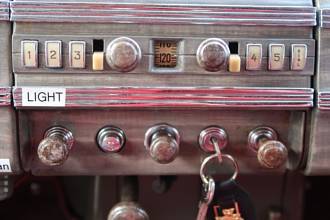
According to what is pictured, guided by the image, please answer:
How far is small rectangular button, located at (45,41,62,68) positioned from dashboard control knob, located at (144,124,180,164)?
151 mm

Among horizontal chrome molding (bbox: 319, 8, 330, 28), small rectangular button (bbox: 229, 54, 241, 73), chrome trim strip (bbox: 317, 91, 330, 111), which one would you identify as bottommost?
chrome trim strip (bbox: 317, 91, 330, 111)

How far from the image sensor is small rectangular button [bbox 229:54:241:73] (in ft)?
2.02

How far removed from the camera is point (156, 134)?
63cm

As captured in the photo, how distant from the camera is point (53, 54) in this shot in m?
0.60

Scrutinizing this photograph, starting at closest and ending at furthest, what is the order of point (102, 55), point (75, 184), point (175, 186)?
point (102, 55), point (175, 186), point (75, 184)

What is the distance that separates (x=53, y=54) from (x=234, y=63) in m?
0.23

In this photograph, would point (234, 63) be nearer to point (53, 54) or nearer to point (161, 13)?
point (161, 13)

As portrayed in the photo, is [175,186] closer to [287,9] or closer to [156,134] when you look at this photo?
[156,134]

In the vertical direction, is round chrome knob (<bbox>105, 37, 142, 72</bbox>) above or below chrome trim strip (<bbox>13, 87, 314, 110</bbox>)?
above

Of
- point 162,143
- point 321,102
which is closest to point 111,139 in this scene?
point 162,143

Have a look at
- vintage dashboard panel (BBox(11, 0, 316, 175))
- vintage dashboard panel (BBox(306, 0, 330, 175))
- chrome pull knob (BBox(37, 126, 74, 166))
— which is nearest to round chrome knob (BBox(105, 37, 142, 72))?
vintage dashboard panel (BBox(11, 0, 316, 175))

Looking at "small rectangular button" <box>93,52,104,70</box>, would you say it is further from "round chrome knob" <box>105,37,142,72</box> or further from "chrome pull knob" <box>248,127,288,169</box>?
"chrome pull knob" <box>248,127,288,169</box>

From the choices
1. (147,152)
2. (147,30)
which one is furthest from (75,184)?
(147,30)

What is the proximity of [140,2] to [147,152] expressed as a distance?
0.20 metres
